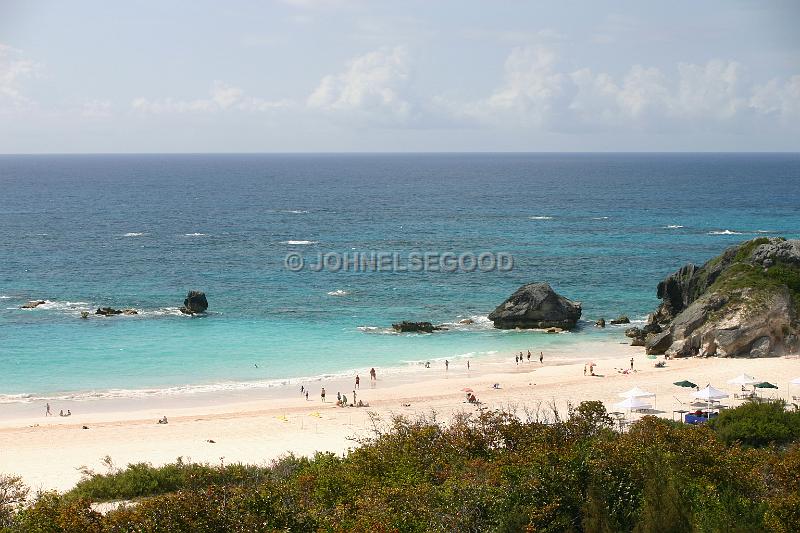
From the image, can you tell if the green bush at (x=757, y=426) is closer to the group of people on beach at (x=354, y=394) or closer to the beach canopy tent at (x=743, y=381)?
the beach canopy tent at (x=743, y=381)

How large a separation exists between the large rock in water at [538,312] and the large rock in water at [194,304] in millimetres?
20727

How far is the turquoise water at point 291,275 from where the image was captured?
156 feet

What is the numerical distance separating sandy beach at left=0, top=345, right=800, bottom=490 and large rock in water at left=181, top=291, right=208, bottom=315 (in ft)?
57.7

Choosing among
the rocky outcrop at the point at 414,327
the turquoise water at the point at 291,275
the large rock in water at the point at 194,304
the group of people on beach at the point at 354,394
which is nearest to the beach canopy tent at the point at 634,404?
A: the group of people on beach at the point at 354,394

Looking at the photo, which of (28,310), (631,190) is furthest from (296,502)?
(631,190)

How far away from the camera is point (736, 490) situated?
750 inches

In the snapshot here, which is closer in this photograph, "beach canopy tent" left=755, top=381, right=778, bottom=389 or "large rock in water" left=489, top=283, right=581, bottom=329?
"beach canopy tent" left=755, top=381, right=778, bottom=389

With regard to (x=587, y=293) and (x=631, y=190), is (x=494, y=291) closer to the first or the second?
(x=587, y=293)

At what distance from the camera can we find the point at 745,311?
45.8m

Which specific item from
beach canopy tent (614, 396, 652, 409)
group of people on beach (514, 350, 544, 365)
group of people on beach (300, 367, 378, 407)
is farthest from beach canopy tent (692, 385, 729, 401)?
group of people on beach (300, 367, 378, 407)

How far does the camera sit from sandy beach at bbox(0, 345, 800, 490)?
3122cm

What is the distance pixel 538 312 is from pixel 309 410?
22.8 meters

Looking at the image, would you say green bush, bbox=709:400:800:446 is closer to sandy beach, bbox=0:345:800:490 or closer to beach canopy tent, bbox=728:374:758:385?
sandy beach, bbox=0:345:800:490

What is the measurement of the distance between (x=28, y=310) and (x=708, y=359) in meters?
45.2
